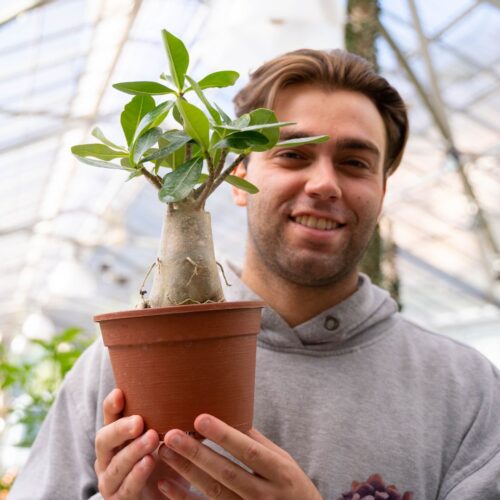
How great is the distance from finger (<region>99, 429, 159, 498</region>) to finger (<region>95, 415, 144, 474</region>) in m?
0.01

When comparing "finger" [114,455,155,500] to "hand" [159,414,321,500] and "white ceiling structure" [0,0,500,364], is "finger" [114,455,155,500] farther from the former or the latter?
"white ceiling structure" [0,0,500,364]

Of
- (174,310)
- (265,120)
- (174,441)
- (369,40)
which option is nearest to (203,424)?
(174,441)

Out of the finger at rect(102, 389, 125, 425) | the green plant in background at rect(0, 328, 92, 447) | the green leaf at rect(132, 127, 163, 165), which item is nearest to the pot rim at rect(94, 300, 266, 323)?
the finger at rect(102, 389, 125, 425)

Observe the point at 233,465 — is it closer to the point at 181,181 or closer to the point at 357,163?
the point at 181,181

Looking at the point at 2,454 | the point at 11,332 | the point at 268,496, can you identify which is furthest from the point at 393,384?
the point at 11,332

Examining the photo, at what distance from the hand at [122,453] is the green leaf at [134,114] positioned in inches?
16.0

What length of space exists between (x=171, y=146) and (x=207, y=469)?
0.48 meters

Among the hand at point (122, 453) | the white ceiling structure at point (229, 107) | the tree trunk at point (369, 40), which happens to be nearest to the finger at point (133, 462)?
the hand at point (122, 453)

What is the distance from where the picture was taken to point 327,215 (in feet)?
4.60

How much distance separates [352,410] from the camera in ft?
4.83

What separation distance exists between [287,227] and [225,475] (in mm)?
561

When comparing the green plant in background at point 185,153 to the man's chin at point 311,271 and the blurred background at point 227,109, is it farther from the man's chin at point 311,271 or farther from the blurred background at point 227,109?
the blurred background at point 227,109

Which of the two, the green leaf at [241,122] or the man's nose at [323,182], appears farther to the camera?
the man's nose at [323,182]

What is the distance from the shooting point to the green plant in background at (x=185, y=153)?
107cm
